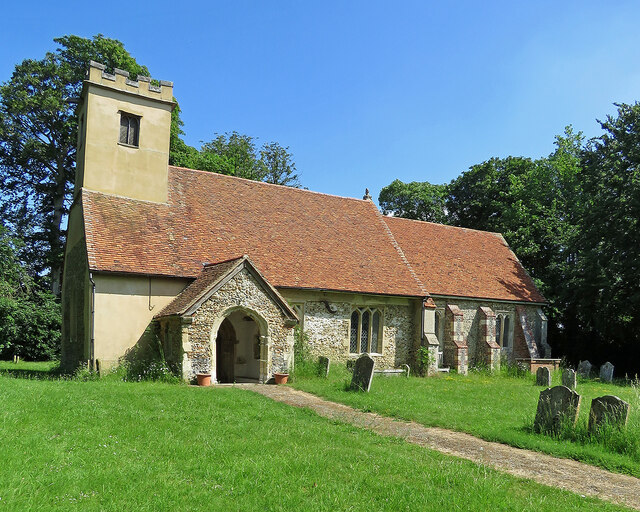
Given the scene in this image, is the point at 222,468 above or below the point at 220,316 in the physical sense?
below

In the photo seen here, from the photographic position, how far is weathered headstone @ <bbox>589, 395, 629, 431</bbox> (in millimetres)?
9617

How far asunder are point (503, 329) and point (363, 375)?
14.7 m

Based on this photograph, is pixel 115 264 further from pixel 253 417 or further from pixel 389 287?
pixel 389 287

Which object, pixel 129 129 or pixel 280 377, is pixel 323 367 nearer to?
pixel 280 377

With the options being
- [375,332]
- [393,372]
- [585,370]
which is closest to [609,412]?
[393,372]

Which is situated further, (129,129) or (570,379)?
(129,129)

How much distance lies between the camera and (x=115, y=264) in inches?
698

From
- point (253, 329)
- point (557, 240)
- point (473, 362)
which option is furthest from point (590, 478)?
point (557, 240)

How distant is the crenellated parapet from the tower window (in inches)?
38.0

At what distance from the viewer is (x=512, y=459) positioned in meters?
8.80

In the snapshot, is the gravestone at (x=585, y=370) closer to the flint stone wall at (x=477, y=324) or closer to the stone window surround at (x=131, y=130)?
the flint stone wall at (x=477, y=324)

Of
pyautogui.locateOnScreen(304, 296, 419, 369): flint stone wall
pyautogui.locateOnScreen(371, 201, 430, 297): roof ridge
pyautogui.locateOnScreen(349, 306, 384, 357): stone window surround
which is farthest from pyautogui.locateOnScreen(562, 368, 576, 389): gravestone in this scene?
pyautogui.locateOnScreen(349, 306, 384, 357): stone window surround

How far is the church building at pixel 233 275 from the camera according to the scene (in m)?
17.7

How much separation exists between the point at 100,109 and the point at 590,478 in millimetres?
19609
